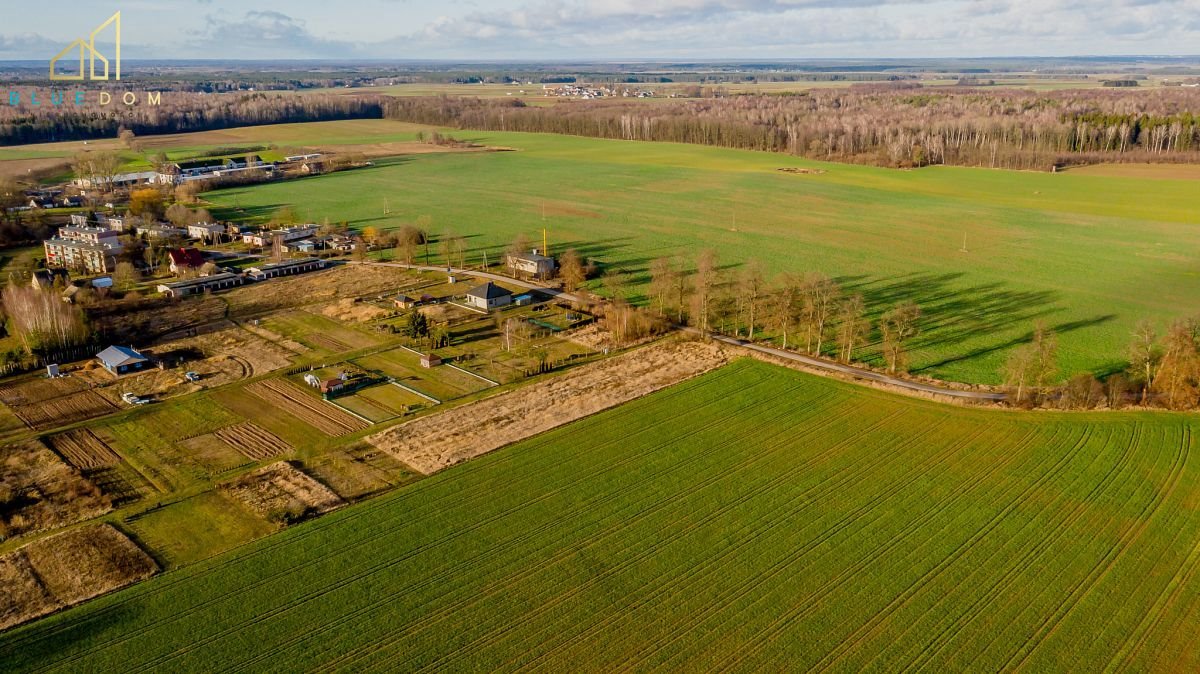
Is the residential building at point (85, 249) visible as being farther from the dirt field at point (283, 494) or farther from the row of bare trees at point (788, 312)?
the row of bare trees at point (788, 312)

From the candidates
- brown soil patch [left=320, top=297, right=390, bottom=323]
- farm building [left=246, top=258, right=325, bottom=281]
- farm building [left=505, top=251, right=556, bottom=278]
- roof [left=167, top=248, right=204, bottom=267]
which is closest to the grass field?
brown soil patch [left=320, top=297, right=390, bottom=323]

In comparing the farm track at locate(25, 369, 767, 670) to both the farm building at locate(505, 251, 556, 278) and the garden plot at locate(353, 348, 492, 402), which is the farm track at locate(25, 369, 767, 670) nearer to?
the garden plot at locate(353, 348, 492, 402)

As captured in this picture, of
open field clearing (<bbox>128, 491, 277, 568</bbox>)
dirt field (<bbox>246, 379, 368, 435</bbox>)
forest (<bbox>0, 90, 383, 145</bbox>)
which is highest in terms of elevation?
forest (<bbox>0, 90, 383, 145</bbox>)

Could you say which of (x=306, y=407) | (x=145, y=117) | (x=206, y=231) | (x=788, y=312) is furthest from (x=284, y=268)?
(x=145, y=117)

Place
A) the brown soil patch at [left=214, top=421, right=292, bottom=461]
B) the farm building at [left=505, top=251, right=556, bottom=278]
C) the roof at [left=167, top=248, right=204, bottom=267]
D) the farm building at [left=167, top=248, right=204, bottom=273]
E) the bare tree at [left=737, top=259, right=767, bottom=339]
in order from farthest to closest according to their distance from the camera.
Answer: the roof at [left=167, top=248, right=204, bottom=267]
the farm building at [left=167, top=248, right=204, bottom=273]
the farm building at [left=505, top=251, right=556, bottom=278]
the bare tree at [left=737, top=259, right=767, bottom=339]
the brown soil patch at [left=214, top=421, right=292, bottom=461]

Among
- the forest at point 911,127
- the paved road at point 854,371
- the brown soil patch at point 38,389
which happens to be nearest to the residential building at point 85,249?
the brown soil patch at point 38,389

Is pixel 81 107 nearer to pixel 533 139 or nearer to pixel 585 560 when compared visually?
pixel 533 139
